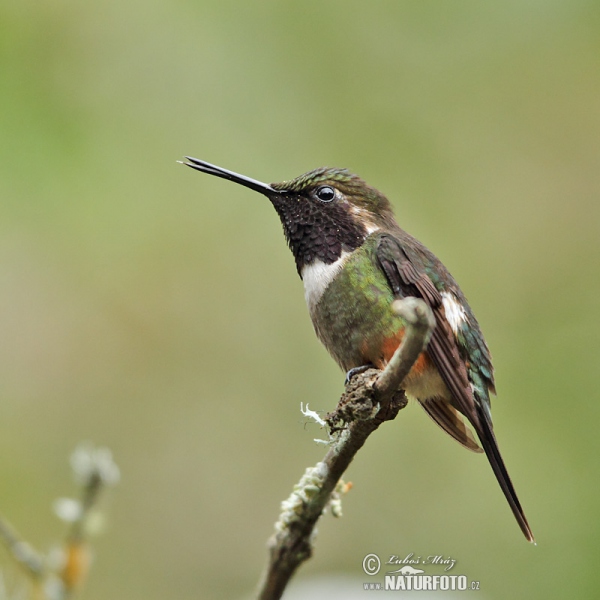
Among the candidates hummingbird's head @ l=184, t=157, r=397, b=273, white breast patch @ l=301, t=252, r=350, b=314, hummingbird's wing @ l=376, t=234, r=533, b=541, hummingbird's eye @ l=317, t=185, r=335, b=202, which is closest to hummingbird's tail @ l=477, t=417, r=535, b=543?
hummingbird's wing @ l=376, t=234, r=533, b=541

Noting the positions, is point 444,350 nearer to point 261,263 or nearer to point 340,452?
point 340,452

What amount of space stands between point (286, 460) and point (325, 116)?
10.2 ft

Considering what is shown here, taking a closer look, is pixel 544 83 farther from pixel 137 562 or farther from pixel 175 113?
pixel 137 562

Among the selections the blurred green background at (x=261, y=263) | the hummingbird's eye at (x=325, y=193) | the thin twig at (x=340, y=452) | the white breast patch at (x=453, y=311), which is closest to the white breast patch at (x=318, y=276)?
the hummingbird's eye at (x=325, y=193)

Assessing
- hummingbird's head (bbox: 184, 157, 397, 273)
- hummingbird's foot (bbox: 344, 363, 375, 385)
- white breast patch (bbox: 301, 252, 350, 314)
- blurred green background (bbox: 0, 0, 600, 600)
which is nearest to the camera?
hummingbird's foot (bbox: 344, 363, 375, 385)

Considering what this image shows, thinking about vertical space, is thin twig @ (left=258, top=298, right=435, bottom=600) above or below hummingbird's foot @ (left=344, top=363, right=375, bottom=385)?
below

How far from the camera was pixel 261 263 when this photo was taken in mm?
7180

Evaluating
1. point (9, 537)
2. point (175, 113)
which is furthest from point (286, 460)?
point (9, 537)

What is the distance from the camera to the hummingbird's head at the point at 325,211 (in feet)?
13.7

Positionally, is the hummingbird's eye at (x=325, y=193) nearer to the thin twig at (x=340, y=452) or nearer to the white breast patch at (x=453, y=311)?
the white breast patch at (x=453, y=311)

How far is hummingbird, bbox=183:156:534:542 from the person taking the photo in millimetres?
3688

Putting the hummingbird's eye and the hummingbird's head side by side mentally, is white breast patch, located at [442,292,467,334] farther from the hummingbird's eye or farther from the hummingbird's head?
the hummingbird's eye

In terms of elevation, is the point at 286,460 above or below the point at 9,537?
above

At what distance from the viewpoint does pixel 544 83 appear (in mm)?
8086
